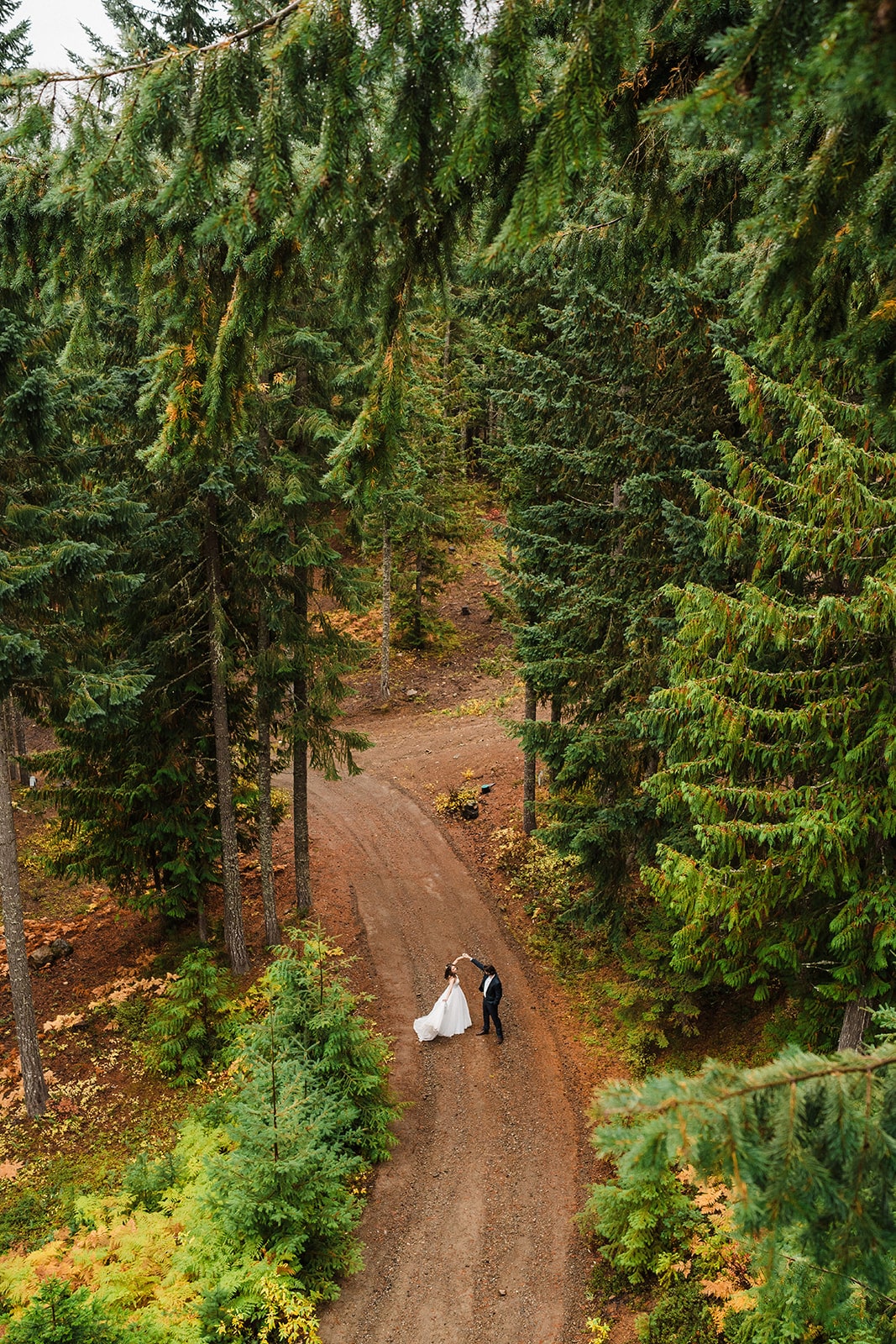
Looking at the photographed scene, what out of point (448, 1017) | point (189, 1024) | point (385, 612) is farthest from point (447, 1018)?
point (385, 612)

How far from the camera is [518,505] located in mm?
16781

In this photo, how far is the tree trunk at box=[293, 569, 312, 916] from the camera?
15.8 m

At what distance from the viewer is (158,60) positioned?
3.82 metres

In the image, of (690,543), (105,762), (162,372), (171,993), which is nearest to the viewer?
(162,372)

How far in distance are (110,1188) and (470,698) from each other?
72.2 ft

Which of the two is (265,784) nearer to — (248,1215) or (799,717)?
(248,1215)

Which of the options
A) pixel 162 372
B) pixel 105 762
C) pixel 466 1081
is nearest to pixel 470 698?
pixel 105 762

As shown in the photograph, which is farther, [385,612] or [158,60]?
[385,612]

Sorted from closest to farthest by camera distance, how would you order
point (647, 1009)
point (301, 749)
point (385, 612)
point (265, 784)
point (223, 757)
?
1. point (647, 1009)
2. point (223, 757)
3. point (265, 784)
4. point (301, 749)
5. point (385, 612)

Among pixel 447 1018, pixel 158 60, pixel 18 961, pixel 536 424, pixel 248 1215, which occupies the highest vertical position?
pixel 536 424

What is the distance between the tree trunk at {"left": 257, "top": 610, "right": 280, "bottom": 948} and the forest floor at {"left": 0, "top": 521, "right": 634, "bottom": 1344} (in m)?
1.11

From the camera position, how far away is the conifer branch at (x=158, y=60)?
3656 mm

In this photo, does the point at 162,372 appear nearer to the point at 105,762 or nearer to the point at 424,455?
the point at 105,762

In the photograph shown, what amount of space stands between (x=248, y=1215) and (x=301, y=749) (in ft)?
31.1
